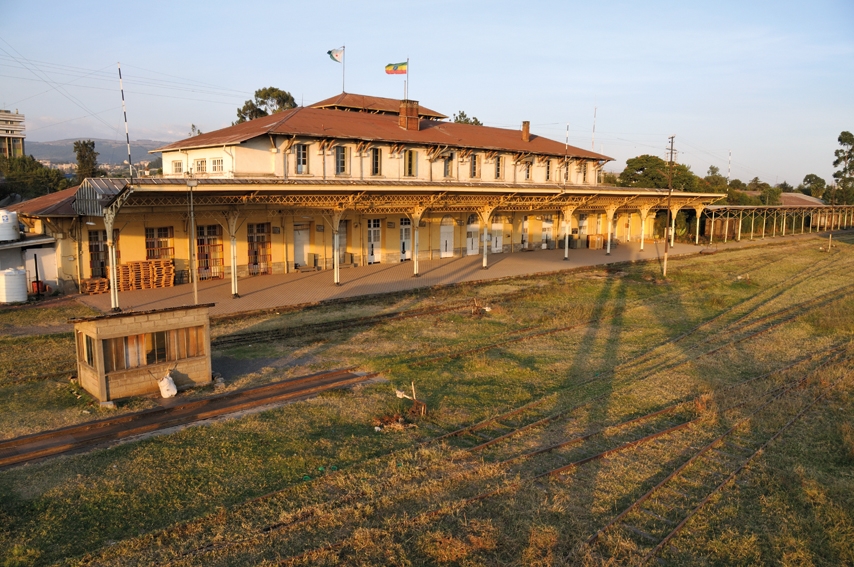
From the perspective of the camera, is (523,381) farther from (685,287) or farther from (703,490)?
(685,287)

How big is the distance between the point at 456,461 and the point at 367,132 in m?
25.1

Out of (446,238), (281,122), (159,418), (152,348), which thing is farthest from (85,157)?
(159,418)

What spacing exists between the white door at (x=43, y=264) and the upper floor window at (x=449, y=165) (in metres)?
21.0

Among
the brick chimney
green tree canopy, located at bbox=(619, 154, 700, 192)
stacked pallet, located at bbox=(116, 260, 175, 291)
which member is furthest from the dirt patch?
green tree canopy, located at bbox=(619, 154, 700, 192)

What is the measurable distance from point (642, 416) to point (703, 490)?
2819 millimetres

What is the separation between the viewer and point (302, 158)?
28.6 m

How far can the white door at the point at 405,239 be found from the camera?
112ft

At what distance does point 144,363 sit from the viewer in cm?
1213

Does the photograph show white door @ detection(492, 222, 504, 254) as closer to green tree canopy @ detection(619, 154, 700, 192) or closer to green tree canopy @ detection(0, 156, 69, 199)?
green tree canopy @ detection(619, 154, 700, 192)

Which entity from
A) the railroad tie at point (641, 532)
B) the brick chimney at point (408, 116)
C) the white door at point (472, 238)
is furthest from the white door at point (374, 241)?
the railroad tie at point (641, 532)

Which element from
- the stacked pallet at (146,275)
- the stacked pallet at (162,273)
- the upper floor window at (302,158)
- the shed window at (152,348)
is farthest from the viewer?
the upper floor window at (302,158)

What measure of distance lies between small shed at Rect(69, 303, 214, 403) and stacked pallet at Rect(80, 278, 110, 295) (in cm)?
1183

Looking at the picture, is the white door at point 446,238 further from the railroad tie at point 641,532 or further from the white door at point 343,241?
the railroad tie at point 641,532

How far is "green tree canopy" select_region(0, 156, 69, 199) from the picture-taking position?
51.8 meters
